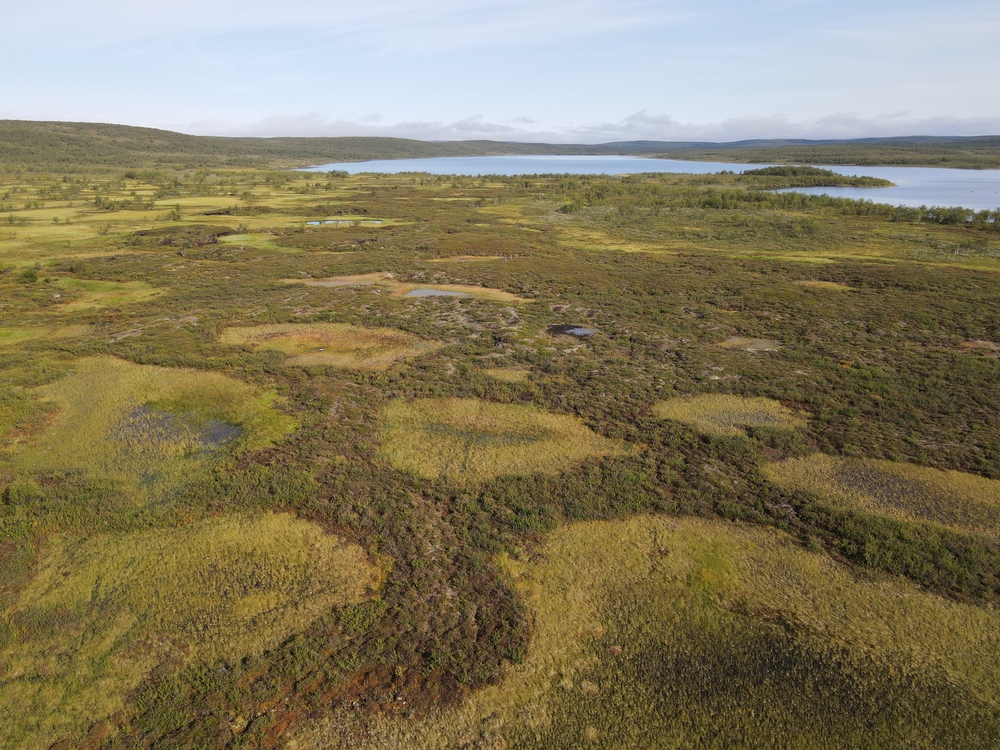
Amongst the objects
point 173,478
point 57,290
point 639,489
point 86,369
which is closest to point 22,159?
point 57,290

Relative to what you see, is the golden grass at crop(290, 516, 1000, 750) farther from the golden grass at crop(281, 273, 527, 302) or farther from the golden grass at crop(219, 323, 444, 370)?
the golden grass at crop(281, 273, 527, 302)

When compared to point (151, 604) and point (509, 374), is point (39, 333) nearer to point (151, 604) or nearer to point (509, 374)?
point (509, 374)

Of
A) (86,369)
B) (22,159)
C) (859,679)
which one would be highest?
(22,159)

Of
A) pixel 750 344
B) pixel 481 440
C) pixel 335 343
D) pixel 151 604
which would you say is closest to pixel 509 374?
pixel 481 440

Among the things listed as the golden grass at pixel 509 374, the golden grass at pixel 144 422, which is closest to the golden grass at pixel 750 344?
the golden grass at pixel 509 374

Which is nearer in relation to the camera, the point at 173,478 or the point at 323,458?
the point at 173,478

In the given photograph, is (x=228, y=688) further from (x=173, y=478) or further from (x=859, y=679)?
(x=859, y=679)
